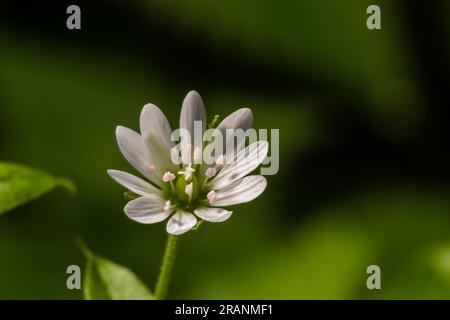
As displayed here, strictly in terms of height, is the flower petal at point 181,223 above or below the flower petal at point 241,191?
below

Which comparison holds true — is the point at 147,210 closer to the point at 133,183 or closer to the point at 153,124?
the point at 133,183

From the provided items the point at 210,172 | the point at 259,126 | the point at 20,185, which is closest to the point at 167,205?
the point at 210,172

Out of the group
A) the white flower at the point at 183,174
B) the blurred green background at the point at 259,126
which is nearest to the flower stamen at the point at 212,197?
the white flower at the point at 183,174

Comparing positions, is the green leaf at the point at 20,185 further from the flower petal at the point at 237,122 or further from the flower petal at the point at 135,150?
the flower petal at the point at 237,122

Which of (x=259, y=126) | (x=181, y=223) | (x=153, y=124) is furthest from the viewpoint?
(x=259, y=126)

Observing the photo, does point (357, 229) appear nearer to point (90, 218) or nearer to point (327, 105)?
point (327, 105)

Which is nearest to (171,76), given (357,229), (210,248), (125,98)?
(125,98)

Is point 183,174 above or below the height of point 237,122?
below
